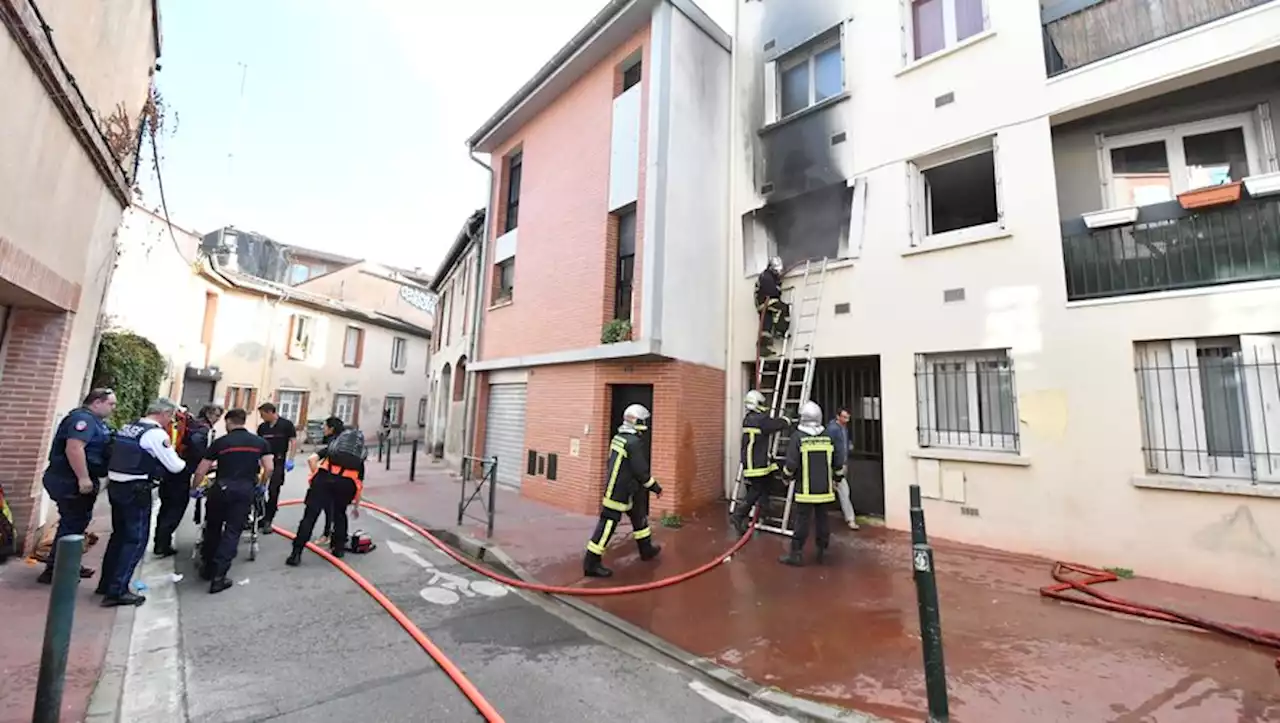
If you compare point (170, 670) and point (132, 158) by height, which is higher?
point (132, 158)

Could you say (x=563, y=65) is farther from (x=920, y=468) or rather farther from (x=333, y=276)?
(x=333, y=276)

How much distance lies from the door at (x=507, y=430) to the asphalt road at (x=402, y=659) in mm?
5322

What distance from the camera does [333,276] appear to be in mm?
26641

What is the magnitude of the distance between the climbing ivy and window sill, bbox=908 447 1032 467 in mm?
14619

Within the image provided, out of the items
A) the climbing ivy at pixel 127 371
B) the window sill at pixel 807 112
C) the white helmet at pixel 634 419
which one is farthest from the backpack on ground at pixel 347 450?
the climbing ivy at pixel 127 371

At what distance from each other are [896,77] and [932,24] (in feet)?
2.94

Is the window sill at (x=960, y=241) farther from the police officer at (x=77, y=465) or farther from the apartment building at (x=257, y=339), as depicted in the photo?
the apartment building at (x=257, y=339)

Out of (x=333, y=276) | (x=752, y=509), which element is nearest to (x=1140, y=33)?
(x=752, y=509)

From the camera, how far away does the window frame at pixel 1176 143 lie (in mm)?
5887

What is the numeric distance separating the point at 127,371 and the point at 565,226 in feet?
33.2

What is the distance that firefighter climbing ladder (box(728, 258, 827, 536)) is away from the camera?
8.01 metres

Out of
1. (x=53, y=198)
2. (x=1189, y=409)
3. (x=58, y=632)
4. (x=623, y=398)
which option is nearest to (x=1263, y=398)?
(x=1189, y=409)

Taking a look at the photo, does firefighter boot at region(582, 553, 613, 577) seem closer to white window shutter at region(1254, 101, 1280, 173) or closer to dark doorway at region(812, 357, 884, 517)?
dark doorway at region(812, 357, 884, 517)

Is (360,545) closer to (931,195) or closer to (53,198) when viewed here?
(53,198)
